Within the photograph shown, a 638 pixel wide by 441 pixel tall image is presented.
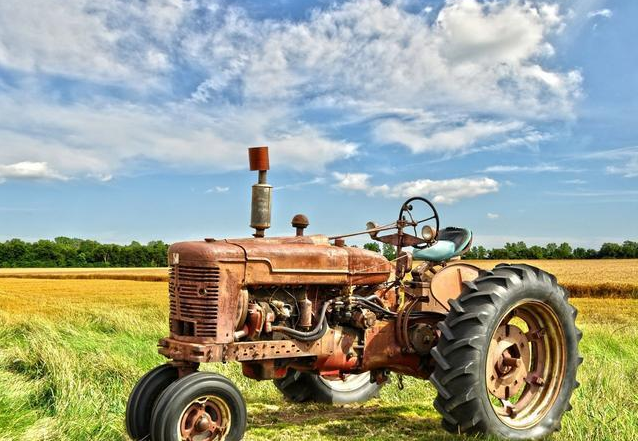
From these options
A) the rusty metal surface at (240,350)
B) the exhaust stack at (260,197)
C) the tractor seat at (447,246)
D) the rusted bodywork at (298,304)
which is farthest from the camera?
the tractor seat at (447,246)

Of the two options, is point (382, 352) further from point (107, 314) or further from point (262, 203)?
point (107, 314)

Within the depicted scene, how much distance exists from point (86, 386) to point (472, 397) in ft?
11.5

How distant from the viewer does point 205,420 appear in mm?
4070

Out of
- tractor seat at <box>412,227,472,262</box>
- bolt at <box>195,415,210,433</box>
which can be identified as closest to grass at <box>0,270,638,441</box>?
bolt at <box>195,415,210,433</box>

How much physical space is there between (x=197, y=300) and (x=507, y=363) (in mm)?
2496

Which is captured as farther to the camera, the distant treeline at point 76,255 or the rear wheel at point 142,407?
the distant treeline at point 76,255

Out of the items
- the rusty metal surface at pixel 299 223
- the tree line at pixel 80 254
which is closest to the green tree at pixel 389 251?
the rusty metal surface at pixel 299 223

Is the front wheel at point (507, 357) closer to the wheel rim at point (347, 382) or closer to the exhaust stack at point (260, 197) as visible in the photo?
the wheel rim at point (347, 382)

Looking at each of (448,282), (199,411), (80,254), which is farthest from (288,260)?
(80,254)

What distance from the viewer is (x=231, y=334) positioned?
4.36m

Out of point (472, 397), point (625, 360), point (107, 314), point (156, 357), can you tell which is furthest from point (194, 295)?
point (107, 314)

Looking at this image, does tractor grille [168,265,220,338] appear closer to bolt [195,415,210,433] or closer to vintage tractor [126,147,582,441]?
vintage tractor [126,147,582,441]

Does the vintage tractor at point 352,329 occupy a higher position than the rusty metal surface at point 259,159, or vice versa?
the rusty metal surface at point 259,159

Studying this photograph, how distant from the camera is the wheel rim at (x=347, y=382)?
607 centimetres
